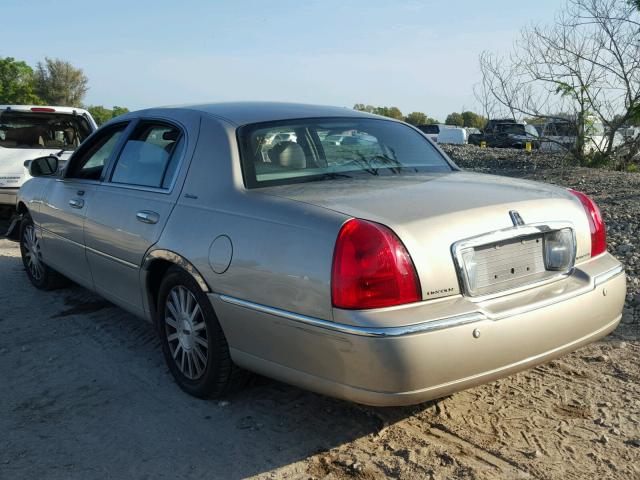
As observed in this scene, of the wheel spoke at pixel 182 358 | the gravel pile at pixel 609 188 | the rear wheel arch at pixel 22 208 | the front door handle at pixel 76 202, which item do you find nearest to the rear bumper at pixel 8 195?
the rear wheel arch at pixel 22 208

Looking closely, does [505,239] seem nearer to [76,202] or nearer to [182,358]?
[182,358]

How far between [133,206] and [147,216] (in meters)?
0.24

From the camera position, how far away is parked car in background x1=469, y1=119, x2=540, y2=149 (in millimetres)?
13573

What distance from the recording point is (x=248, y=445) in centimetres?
328

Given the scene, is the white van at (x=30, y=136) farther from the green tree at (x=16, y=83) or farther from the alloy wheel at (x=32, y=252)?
the green tree at (x=16, y=83)

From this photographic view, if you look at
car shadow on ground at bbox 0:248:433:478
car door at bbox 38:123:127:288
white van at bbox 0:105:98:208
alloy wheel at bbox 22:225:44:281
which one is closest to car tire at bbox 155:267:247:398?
car shadow on ground at bbox 0:248:433:478

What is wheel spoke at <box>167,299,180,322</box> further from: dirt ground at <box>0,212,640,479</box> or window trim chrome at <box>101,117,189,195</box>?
window trim chrome at <box>101,117,189,195</box>

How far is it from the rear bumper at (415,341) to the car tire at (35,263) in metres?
3.08

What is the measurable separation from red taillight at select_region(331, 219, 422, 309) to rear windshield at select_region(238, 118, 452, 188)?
2.90 feet

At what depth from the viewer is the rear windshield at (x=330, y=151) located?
12.1 ft

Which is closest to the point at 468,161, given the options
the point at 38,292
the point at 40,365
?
the point at 38,292

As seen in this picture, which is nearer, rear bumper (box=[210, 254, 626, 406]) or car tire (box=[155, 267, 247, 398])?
rear bumper (box=[210, 254, 626, 406])

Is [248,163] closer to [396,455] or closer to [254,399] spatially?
[254,399]

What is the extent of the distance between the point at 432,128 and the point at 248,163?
2930cm
